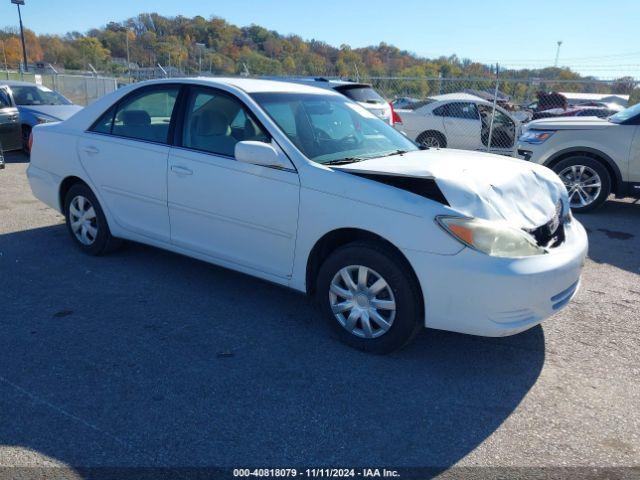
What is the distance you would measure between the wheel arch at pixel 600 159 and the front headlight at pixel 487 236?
5.05 metres

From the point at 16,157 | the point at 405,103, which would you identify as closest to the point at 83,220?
the point at 16,157

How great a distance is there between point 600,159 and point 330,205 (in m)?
5.54

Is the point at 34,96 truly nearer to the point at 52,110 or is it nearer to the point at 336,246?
the point at 52,110

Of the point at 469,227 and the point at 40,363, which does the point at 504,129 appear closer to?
the point at 469,227

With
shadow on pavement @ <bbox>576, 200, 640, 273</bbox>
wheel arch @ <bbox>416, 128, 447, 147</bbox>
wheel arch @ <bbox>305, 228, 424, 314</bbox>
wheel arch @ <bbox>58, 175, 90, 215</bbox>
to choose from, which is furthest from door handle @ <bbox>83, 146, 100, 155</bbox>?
wheel arch @ <bbox>416, 128, 447, 147</bbox>

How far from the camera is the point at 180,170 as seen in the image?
4289mm

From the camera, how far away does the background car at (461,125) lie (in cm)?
1287

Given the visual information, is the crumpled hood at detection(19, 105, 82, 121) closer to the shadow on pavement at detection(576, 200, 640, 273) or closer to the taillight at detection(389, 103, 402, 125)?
the taillight at detection(389, 103, 402, 125)

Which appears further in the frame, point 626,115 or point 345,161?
point 626,115

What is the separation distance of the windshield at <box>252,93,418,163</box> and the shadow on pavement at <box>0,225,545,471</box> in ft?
4.18

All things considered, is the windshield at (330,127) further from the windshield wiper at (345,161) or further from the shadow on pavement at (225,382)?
the shadow on pavement at (225,382)

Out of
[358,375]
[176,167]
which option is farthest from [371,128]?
[358,375]

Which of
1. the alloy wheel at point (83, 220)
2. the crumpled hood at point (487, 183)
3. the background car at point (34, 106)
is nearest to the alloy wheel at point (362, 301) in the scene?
the crumpled hood at point (487, 183)

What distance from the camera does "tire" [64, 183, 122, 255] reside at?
16.8 ft
